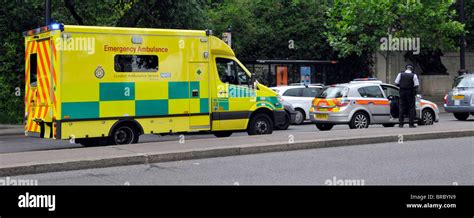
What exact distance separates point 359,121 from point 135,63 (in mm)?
7144

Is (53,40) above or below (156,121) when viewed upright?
above

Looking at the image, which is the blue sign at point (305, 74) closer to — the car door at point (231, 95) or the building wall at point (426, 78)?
the building wall at point (426, 78)

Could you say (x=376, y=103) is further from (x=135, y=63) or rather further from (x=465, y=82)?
(x=135, y=63)

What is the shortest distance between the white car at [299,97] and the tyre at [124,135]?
906cm

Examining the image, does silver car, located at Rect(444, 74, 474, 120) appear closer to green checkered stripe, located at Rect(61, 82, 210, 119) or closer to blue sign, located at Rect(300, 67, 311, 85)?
blue sign, located at Rect(300, 67, 311, 85)

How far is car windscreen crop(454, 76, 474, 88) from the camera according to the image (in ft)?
73.1

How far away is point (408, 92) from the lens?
16.4 metres

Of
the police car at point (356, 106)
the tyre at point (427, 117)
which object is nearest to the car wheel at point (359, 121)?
the police car at point (356, 106)

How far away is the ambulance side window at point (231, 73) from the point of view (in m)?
15.1

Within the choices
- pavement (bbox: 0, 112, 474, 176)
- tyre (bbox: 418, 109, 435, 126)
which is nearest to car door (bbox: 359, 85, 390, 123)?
tyre (bbox: 418, 109, 435, 126)

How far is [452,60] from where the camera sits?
38.8 meters

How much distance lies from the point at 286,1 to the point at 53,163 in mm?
25190
